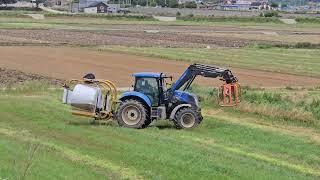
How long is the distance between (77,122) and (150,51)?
38.5 m

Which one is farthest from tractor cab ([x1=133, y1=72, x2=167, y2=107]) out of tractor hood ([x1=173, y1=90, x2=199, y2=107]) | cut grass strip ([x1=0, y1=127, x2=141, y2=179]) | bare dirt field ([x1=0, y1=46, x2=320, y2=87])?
bare dirt field ([x1=0, y1=46, x2=320, y2=87])

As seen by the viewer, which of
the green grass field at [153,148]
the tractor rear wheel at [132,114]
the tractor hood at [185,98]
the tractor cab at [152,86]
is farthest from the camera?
the tractor hood at [185,98]

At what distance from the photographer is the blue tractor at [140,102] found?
19.5 m

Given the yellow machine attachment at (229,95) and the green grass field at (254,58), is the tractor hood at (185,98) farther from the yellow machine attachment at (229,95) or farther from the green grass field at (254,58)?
the green grass field at (254,58)

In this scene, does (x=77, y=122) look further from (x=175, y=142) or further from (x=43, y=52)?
(x=43, y=52)

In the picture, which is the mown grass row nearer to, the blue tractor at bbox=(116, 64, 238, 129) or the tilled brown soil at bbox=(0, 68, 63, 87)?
the blue tractor at bbox=(116, 64, 238, 129)

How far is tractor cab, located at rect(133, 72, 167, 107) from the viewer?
64.2ft

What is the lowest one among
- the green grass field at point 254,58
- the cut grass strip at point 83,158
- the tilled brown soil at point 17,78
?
the tilled brown soil at point 17,78

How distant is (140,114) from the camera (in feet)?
63.8

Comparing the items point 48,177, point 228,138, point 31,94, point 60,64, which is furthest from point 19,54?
point 48,177

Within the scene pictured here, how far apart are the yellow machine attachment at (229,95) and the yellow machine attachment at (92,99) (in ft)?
14.2

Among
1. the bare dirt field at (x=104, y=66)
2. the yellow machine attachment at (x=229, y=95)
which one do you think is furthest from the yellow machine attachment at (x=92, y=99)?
the bare dirt field at (x=104, y=66)

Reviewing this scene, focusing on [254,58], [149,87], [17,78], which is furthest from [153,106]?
[254,58]

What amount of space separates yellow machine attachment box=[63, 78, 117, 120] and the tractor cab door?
776 millimetres
